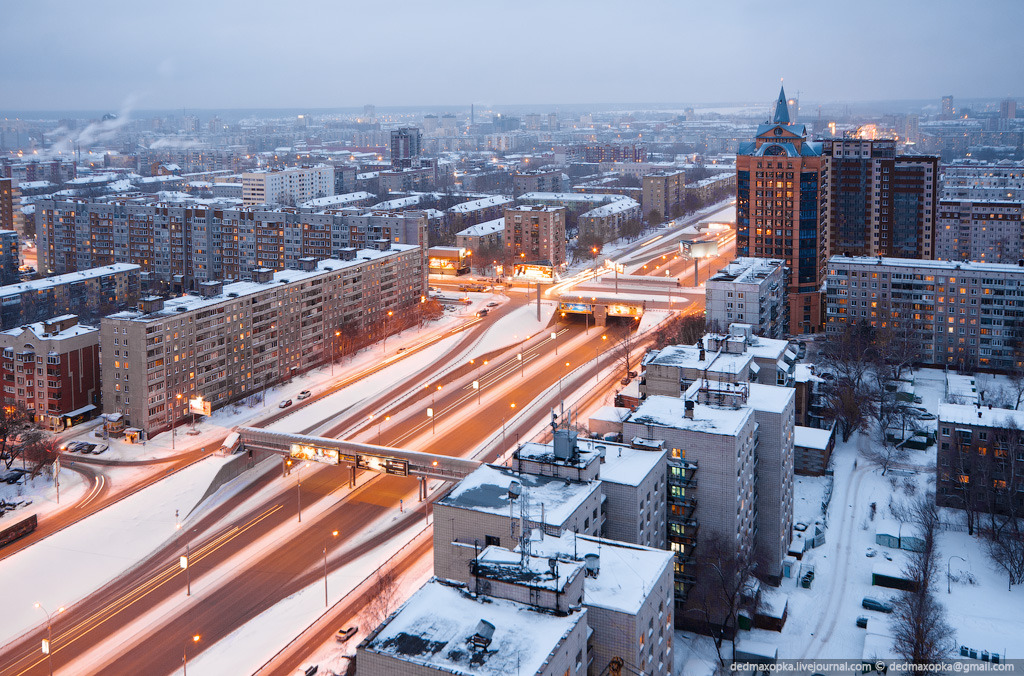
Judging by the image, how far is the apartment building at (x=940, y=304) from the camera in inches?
2498

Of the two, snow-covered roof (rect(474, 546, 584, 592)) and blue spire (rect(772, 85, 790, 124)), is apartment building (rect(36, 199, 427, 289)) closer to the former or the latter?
blue spire (rect(772, 85, 790, 124))

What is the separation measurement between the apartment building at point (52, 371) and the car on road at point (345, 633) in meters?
28.1

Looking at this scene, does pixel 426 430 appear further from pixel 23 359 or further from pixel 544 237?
pixel 544 237

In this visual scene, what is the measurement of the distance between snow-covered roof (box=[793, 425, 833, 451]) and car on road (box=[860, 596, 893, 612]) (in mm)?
12336

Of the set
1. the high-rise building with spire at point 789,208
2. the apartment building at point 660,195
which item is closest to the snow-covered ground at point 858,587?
the high-rise building with spire at point 789,208

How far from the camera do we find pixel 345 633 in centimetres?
3344

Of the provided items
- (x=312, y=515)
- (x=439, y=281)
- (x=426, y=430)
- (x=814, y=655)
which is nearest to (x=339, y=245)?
(x=439, y=281)

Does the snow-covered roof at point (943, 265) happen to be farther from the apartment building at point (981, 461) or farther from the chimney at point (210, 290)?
the chimney at point (210, 290)

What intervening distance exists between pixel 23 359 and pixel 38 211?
5091 centimetres

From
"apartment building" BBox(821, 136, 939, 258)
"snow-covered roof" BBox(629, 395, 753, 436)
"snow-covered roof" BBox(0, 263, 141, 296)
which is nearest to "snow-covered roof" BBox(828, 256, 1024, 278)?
"apartment building" BBox(821, 136, 939, 258)

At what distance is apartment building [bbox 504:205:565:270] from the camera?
98.6 m

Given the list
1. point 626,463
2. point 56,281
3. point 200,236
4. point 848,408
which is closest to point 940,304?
point 848,408

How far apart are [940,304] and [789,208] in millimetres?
12921

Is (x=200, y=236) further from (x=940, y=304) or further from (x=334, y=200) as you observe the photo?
(x=940, y=304)
